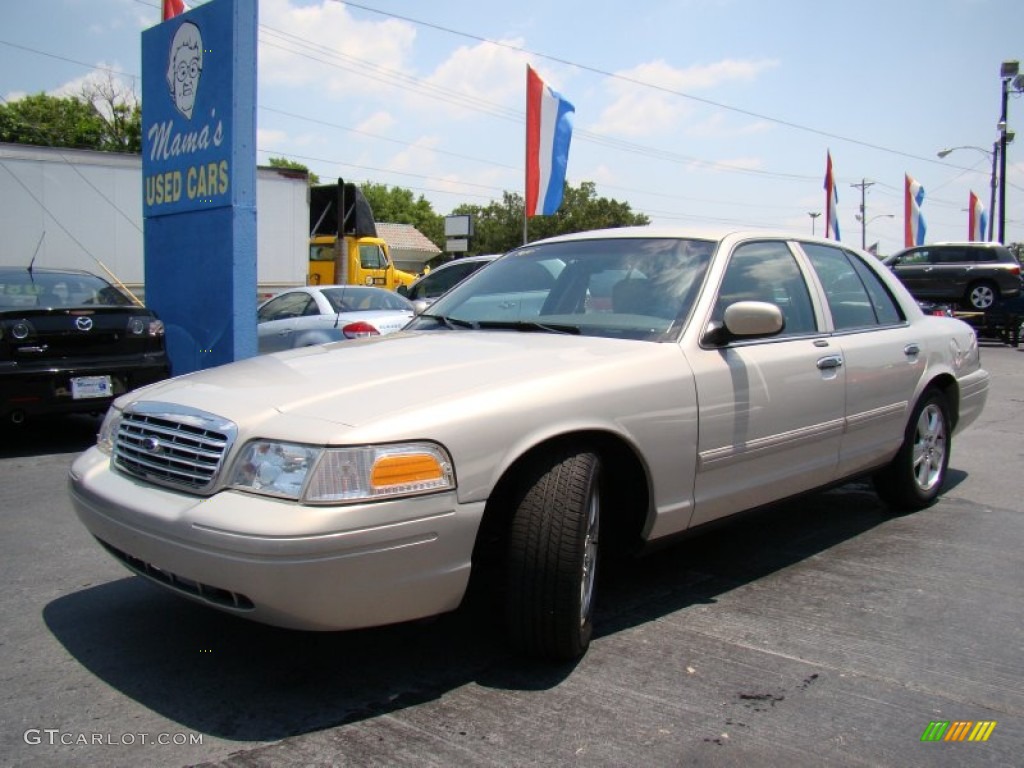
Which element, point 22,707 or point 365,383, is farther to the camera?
point 365,383

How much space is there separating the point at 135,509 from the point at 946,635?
2.95m

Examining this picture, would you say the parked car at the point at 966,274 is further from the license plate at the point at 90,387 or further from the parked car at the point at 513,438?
the license plate at the point at 90,387

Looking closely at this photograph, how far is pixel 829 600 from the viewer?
3.70 metres

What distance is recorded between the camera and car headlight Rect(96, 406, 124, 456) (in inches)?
125

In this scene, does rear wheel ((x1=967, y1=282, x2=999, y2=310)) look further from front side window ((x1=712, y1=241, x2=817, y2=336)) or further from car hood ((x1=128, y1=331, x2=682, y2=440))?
car hood ((x1=128, y1=331, x2=682, y2=440))

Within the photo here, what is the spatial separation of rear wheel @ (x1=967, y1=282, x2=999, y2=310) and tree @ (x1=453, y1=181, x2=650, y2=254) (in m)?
41.5

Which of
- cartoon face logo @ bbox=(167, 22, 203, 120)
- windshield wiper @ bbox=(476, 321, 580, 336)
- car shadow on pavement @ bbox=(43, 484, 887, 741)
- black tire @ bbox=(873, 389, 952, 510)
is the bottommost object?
car shadow on pavement @ bbox=(43, 484, 887, 741)

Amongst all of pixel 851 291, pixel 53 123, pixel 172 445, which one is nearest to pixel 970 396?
pixel 851 291

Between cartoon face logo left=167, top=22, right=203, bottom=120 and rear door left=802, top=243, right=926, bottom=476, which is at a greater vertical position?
cartoon face logo left=167, top=22, right=203, bottom=120

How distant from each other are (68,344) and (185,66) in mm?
3459

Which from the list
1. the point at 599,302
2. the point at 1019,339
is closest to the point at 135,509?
the point at 599,302

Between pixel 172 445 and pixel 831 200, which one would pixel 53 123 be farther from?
pixel 172 445

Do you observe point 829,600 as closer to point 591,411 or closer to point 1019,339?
point 591,411
